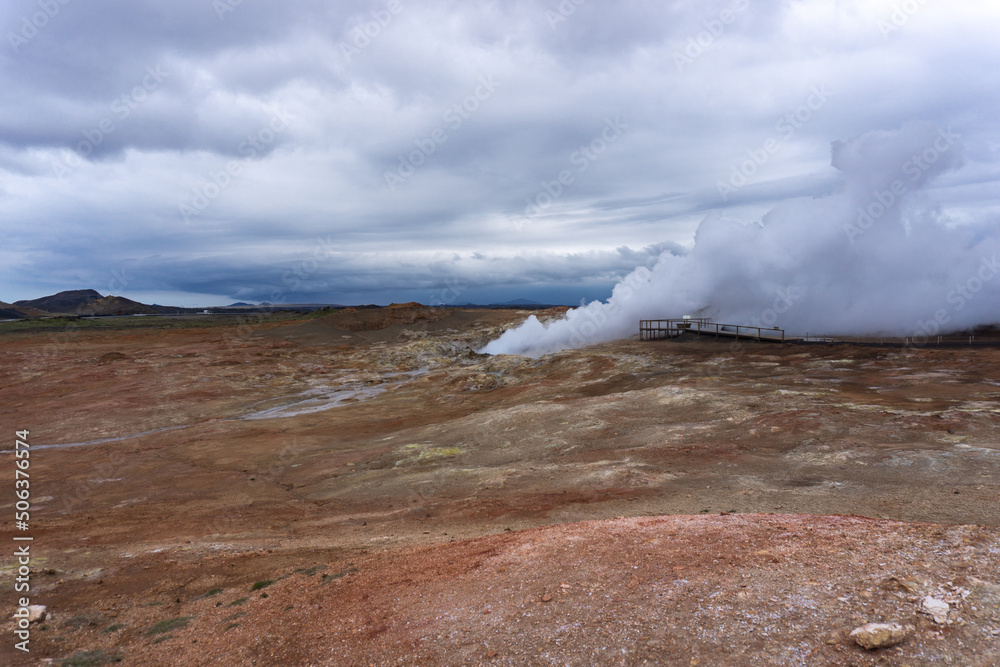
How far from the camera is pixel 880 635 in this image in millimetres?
5176

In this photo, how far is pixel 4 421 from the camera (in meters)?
31.2

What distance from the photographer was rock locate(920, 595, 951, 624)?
214 inches

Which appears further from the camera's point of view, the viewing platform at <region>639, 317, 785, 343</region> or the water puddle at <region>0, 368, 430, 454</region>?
the viewing platform at <region>639, 317, 785, 343</region>

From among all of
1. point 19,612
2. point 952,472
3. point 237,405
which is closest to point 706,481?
point 952,472

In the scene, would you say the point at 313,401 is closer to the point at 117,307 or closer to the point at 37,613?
the point at 37,613

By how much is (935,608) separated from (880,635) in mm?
996

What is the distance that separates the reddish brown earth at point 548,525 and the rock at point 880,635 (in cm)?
11

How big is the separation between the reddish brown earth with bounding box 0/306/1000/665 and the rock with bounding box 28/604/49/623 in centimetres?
24

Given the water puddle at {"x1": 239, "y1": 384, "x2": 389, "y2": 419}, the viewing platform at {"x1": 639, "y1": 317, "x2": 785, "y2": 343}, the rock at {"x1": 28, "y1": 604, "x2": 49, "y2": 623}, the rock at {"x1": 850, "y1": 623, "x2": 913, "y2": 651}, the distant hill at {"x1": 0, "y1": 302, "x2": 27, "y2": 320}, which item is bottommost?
the water puddle at {"x1": 239, "y1": 384, "x2": 389, "y2": 419}

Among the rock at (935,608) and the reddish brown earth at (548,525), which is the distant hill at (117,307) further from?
the rock at (935,608)

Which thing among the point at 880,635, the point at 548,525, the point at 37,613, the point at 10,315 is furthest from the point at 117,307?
the point at 880,635

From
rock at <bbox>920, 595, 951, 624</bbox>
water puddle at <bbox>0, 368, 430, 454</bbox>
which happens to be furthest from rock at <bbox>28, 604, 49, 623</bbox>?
water puddle at <bbox>0, 368, 430, 454</bbox>

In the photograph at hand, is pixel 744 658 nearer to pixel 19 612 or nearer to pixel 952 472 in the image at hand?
pixel 952 472

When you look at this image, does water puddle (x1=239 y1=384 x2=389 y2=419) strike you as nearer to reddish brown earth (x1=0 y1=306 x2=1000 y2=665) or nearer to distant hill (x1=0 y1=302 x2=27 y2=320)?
reddish brown earth (x1=0 y1=306 x2=1000 y2=665)
